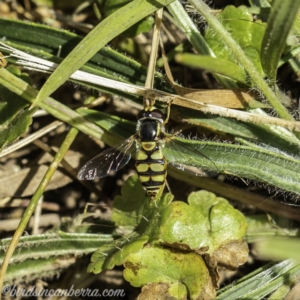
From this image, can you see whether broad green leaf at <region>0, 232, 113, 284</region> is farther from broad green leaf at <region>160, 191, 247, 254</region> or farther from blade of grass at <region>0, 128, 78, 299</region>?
broad green leaf at <region>160, 191, 247, 254</region>

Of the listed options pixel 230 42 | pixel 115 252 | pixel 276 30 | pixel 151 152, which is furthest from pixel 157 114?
pixel 276 30

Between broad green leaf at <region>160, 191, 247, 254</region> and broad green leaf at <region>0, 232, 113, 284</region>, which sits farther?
broad green leaf at <region>0, 232, 113, 284</region>

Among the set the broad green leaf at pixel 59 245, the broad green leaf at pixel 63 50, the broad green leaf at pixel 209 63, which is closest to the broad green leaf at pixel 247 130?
the broad green leaf at pixel 63 50

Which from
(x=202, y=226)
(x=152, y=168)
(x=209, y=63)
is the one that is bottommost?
(x=202, y=226)

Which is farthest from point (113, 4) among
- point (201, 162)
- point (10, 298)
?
point (10, 298)

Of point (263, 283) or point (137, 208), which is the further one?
point (137, 208)

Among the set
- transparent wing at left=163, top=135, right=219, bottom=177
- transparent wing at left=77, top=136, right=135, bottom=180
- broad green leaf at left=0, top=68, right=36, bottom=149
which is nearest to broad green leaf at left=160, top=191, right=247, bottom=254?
transparent wing at left=163, top=135, right=219, bottom=177

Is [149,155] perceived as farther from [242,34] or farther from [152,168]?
[242,34]
